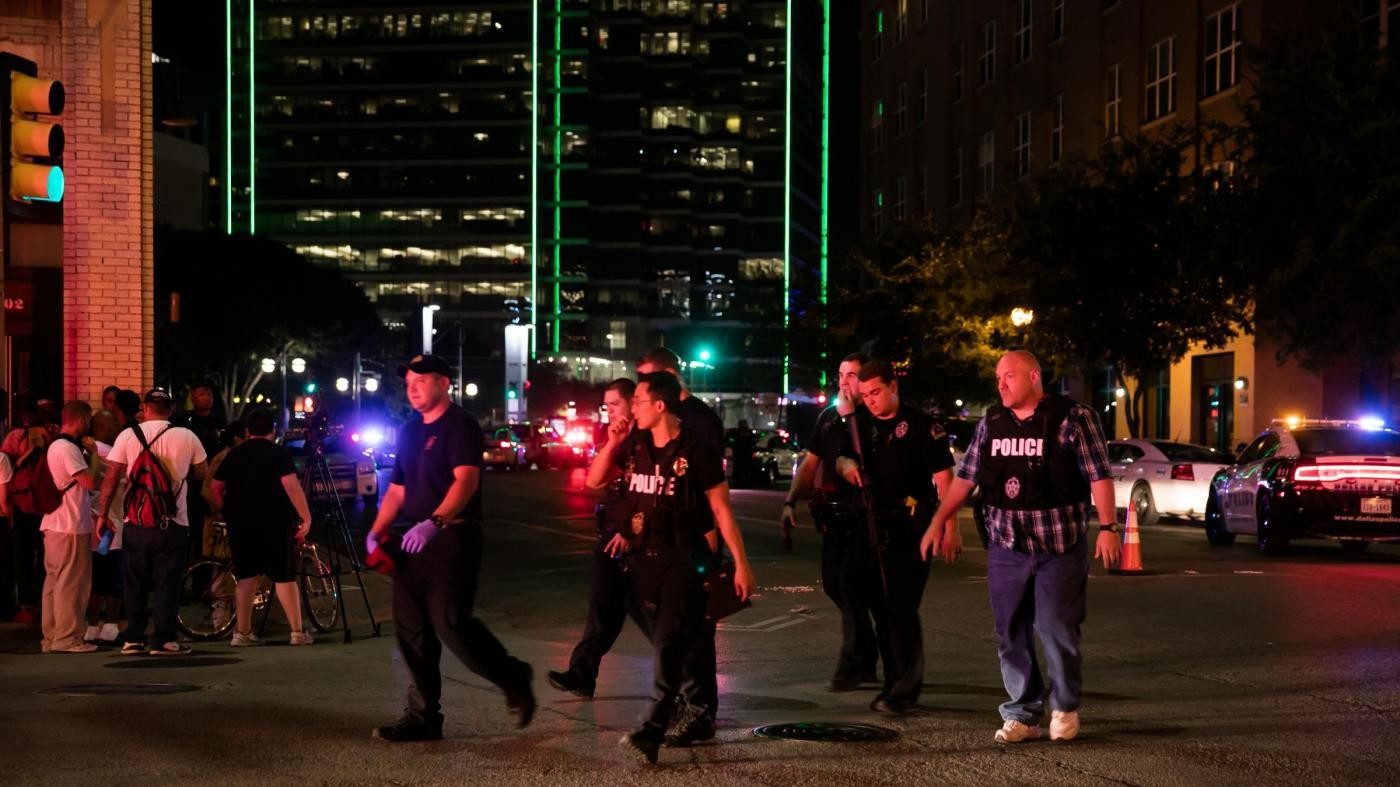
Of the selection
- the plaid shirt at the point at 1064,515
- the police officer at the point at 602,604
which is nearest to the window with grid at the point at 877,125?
the police officer at the point at 602,604

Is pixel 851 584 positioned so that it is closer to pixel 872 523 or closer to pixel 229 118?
pixel 872 523

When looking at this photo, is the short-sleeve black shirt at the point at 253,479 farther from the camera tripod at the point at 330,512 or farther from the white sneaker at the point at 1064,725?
the white sneaker at the point at 1064,725

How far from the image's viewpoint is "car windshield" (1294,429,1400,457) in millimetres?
20328

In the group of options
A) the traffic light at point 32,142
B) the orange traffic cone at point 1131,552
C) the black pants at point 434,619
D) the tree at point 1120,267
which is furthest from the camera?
the tree at point 1120,267

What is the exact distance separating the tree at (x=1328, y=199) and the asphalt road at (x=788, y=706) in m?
14.9

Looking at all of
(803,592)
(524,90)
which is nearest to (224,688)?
(803,592)

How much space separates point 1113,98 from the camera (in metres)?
45.7

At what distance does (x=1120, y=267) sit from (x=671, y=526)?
96.4 feet

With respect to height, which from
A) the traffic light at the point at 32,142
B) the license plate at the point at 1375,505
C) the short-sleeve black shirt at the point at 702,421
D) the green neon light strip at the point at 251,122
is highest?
the green neon light strip at the point at 251,122

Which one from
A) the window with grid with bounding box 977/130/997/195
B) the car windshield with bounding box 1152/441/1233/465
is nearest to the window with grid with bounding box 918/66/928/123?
the window with grid with bounding box 977/130/997/195

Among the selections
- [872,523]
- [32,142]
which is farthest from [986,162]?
[32,142]

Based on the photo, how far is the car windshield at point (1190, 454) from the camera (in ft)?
87.1

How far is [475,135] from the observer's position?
449ft

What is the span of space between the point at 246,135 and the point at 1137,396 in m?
113
